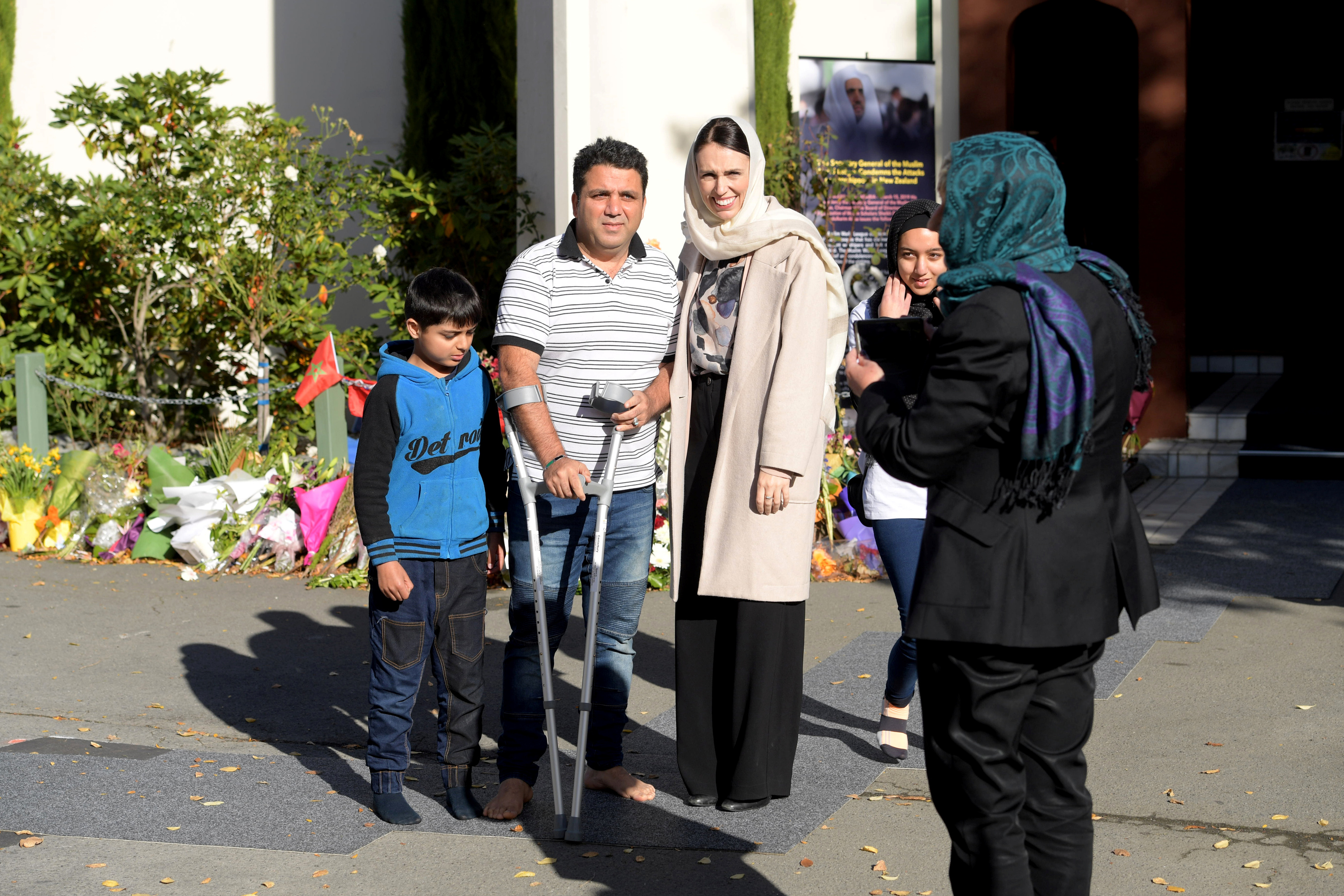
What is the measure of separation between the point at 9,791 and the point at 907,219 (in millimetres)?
3457

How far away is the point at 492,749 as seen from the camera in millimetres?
4973

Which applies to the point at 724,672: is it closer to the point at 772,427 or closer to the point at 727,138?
the point at 772,427

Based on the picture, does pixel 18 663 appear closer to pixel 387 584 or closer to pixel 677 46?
pixel 387 584

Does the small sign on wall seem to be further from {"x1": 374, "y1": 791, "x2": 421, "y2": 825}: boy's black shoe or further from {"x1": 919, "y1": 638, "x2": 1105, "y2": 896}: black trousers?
{"x1": 919, "y1": 638, "x2": 1105, "y2": 896}: black trousers

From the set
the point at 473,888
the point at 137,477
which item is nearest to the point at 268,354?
the point at 137,477

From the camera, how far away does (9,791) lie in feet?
14.4

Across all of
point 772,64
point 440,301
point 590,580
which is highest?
point 772,64

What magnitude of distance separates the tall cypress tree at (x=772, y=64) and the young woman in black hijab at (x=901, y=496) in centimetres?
741

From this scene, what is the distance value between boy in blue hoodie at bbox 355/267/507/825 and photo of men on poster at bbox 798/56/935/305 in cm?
748

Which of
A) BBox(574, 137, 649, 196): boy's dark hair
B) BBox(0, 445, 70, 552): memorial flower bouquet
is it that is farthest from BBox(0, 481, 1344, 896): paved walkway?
BBox(574, 137, 649, 196): boy's dark hair

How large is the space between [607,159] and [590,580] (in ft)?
4.19

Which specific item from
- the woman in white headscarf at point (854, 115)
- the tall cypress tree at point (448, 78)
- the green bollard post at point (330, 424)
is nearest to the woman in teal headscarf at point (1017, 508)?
the green bollard post at point (330, 424)

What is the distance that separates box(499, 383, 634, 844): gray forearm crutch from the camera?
4.00 meters

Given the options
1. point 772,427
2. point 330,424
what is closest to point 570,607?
point 772,427
